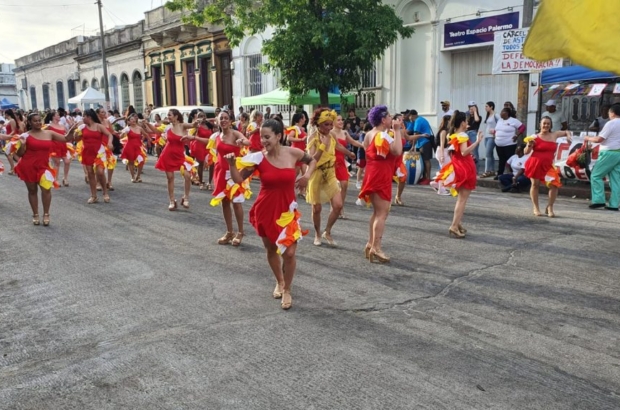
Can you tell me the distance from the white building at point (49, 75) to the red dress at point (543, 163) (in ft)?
141

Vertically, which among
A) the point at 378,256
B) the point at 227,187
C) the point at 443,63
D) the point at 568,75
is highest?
the point at 443,63

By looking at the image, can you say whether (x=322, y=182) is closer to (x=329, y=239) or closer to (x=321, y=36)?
Answer: (x=329, y=239)

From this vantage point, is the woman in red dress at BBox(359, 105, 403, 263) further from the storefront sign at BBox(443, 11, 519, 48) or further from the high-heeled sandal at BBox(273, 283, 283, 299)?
the storefront sign at BBox(443, 11, 519, 48)

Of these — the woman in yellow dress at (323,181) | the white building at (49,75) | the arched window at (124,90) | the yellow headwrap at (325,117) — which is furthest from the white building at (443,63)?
the white building at (49,75)

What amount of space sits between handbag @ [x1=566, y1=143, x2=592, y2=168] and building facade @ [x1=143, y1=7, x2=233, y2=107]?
2061 centimetres

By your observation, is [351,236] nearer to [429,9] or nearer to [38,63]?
[429,9]

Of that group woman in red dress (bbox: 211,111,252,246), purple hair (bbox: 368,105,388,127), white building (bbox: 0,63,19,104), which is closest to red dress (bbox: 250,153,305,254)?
purple hair (bbox: 368,105,388,127)

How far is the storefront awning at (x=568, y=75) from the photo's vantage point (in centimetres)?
1252

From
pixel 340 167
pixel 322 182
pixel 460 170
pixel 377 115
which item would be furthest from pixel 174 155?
pixel 460 170

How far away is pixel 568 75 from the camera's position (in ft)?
42.6

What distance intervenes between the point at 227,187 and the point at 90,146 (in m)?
5.19

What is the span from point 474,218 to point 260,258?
13.4 ft

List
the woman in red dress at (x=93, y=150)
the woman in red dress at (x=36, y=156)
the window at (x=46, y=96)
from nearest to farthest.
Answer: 1. the woman in red dress at (x=36, y=156)
2. the woman in red dress at (x=93, y=150)
3. the window at (x=46, y=96)

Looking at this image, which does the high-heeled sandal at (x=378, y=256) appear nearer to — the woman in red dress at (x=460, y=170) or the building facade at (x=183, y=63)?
the woman in red dress at (x=460, y=170)
